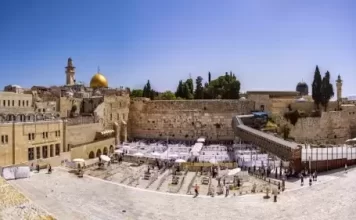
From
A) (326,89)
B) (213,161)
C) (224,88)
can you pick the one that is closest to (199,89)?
(224,88)

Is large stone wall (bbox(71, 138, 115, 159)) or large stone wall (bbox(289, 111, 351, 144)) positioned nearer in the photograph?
large stone wall (bbox(71, 138, 115, 159))

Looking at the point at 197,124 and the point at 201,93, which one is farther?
the point at 201,93

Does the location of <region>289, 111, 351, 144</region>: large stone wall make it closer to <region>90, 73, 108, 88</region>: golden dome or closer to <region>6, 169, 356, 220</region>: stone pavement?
<region>6, 169, 356, 220</region>: stone pavement

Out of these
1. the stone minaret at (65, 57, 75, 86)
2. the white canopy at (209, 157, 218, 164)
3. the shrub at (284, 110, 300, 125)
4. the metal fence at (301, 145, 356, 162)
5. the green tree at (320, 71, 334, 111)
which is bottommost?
the white canopy at (209, 157, 218, 164)

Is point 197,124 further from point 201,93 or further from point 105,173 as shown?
point 105,173

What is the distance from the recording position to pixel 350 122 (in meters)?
42.5

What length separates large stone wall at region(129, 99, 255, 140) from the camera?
45750mm

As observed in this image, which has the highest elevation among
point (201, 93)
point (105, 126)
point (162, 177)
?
point (201, 93)

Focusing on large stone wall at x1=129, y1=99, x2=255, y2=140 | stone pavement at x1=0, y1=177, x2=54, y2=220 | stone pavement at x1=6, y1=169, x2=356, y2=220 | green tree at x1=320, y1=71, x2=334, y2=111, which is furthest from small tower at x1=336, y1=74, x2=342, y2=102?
stone pavement at x1=0, y1=177, x2=54, y2=220

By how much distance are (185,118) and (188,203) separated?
28.0 m

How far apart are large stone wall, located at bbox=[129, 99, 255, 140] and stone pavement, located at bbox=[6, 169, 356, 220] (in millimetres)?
25297

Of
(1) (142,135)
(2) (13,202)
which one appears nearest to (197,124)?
(1) (142,135)

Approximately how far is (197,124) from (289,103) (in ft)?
38.3

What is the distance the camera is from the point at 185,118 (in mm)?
46688
